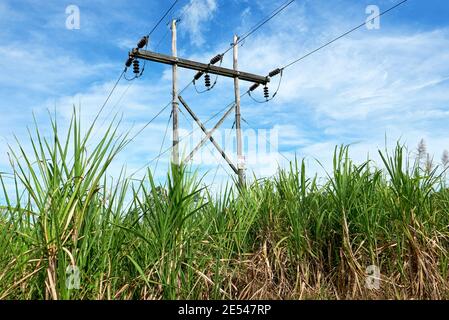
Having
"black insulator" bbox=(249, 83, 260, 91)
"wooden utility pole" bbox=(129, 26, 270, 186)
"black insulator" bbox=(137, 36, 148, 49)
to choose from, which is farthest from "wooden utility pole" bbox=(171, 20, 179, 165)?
"black insulator" bbox=(249, 83, 260, 91)

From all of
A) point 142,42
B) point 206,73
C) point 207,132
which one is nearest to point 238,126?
point 207,132

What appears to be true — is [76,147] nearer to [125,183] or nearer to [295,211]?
[125,183]

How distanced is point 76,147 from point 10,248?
873mm

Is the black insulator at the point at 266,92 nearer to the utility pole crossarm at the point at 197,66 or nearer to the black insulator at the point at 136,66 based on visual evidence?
the utility pole crossarm at the point at 197,66

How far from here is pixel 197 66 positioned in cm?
1412

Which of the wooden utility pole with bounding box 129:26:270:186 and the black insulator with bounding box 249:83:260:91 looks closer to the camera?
the wooden utility pole with bounding box 129:26:270:186

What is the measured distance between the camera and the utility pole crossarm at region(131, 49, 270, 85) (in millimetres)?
13070

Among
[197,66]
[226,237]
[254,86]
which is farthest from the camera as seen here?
[254,86]

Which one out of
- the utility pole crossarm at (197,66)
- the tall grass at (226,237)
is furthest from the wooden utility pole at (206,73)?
the tall grass at (226,237)

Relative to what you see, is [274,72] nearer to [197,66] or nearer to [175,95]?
[197,66]

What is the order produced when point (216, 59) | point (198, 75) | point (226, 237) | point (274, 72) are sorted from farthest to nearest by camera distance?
point (274, 72)
point (198, 75)
point (216, 59)
point (226, 237)

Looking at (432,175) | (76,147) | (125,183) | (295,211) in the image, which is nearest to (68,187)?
(76,147)

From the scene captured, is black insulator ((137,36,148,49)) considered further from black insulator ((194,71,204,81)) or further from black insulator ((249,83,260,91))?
black insulator ((249,83,260,91))

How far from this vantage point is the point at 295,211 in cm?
345
